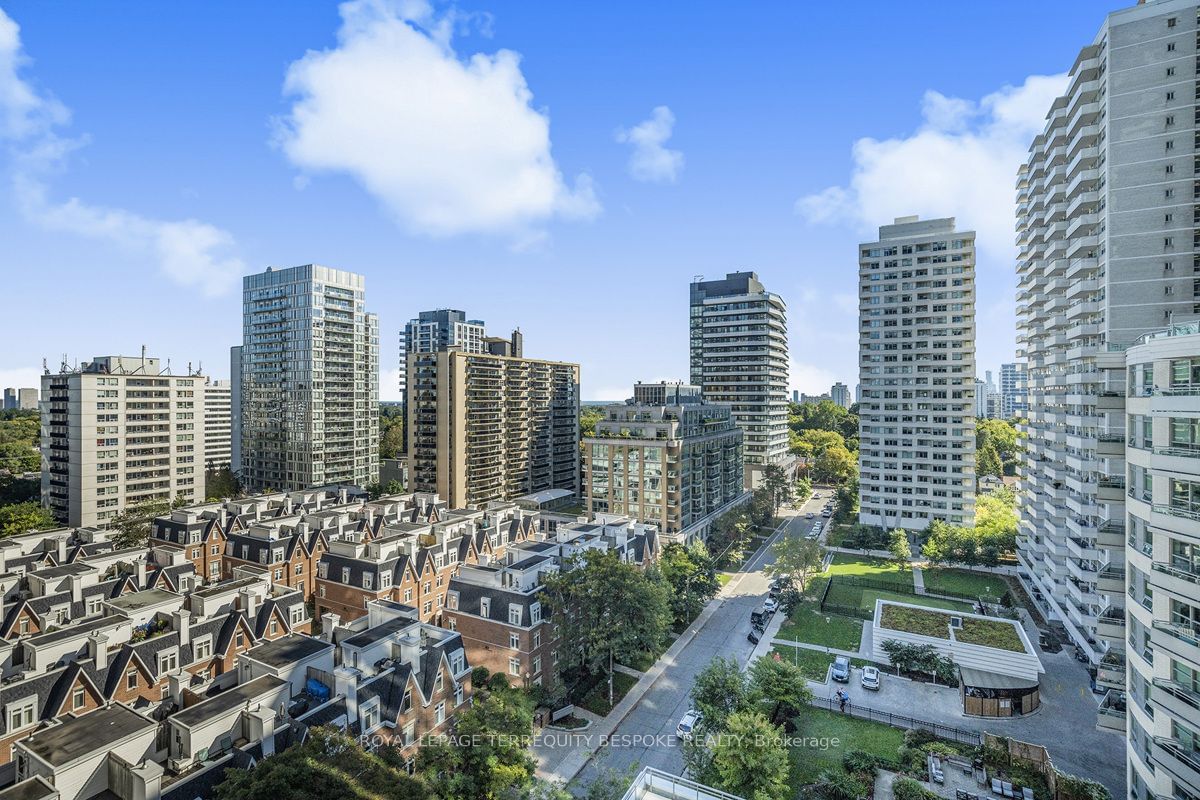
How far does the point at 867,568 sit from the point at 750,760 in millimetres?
50793

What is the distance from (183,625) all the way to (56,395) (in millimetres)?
62413

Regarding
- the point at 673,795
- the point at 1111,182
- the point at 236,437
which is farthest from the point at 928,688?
the point at 236,437

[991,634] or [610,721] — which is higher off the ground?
[991,634]

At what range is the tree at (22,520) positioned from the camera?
64.4 m

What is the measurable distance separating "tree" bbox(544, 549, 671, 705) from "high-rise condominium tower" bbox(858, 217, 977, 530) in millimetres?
54880

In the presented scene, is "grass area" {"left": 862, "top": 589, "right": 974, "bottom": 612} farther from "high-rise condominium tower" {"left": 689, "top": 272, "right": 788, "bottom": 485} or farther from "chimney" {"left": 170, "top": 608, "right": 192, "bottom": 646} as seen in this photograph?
"chimney" {"left": 170, "top": 608, "right": 192, "bottom": 646}

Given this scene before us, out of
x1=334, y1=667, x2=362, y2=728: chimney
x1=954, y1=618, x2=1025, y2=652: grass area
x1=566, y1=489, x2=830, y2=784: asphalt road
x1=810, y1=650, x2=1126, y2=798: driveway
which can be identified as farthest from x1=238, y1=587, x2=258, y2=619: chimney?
x1=954, y1=618, x2=1025, y2=652: grass area

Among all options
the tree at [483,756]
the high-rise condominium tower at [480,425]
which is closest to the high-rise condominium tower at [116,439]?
the high-rise condominium tower at [480,425]

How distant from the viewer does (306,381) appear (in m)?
96.4

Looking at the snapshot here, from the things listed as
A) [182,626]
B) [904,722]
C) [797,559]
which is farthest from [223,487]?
[904,722]

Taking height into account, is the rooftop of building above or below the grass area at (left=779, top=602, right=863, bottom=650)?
above

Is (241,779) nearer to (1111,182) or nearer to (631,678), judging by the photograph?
(631,678)

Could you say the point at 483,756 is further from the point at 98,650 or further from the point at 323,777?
the point at 98,650

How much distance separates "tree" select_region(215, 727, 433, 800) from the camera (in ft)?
63.8
